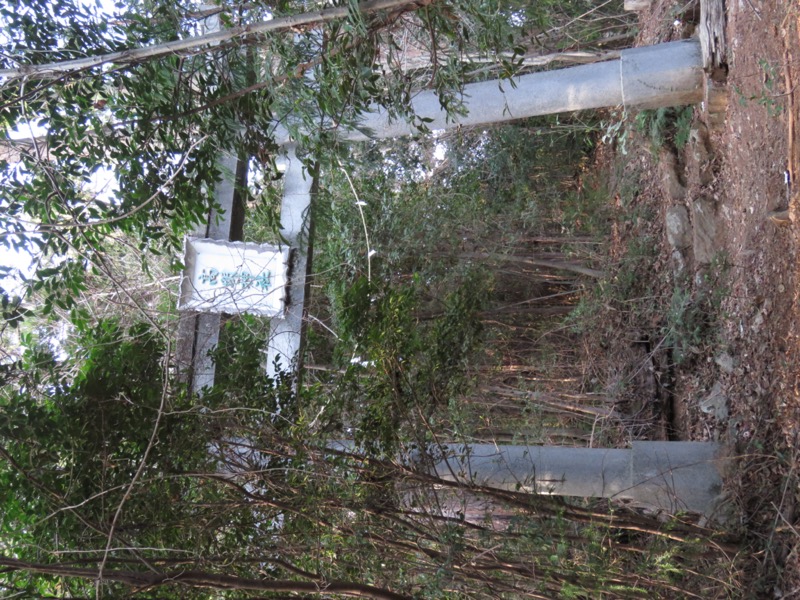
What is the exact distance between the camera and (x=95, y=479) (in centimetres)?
310

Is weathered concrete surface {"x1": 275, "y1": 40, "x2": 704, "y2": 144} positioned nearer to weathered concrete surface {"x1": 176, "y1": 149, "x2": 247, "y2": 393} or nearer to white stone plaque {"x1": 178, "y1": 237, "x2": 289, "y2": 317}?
weathered concrete surface {"x1": 176, "y1": 149, "x2": 247, "y2": 393}

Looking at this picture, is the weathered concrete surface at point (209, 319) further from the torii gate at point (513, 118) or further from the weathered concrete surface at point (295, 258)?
the weathered concrete surface at point (295, 258)

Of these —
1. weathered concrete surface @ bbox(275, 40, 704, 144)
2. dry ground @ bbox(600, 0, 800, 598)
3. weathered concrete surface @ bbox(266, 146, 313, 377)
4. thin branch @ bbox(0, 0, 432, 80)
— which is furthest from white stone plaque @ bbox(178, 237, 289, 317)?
dry ground @ bbox(600, 0, 800, 598)

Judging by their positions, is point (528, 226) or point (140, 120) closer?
point (140, 120)

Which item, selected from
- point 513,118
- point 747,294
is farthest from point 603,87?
point 747,294

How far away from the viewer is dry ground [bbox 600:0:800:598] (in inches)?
158

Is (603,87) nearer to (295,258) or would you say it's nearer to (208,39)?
(295,258)

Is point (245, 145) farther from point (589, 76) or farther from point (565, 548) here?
point (589, 76)

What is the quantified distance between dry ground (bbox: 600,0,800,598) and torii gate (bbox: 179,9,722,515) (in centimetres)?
29

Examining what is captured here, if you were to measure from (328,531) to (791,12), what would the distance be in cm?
388

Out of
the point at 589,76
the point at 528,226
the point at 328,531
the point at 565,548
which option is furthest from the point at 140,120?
the point at 528,226

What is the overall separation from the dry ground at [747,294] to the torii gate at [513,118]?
0.29 metres

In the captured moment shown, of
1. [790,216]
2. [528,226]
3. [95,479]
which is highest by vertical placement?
[528,226]

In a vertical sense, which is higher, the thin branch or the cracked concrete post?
the thin branch
